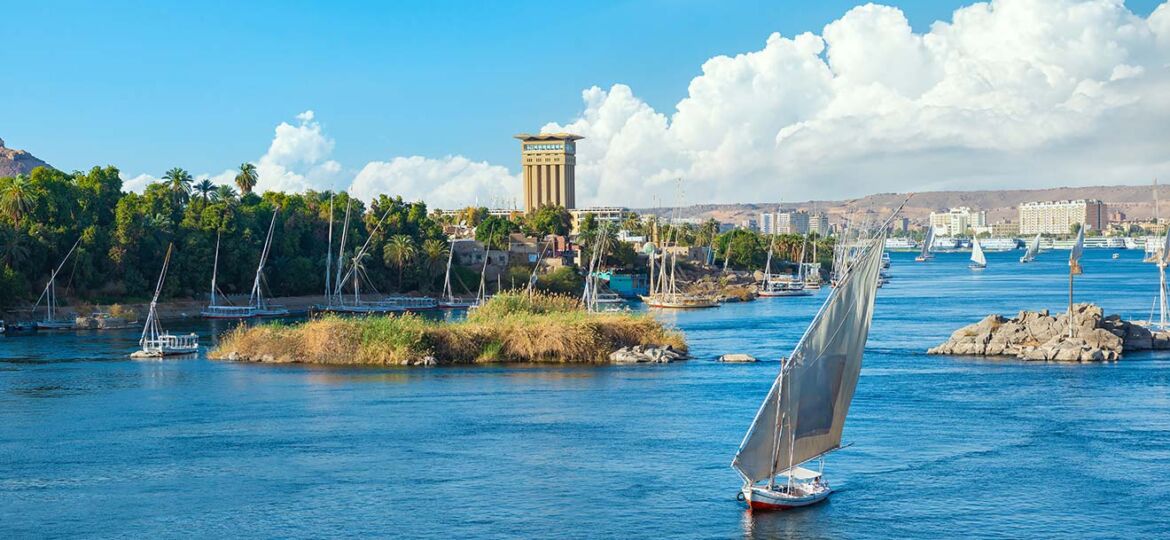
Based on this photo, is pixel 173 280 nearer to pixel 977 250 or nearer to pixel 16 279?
pixel 16 279

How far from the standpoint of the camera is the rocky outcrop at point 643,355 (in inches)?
1932

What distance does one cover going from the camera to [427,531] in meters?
23.4

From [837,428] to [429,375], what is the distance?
75.8 feet

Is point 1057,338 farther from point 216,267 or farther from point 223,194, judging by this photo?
point 223,194

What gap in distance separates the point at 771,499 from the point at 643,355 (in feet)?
84.5

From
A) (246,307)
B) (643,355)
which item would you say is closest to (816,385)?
(643,355)

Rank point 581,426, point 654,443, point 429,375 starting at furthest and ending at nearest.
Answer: point 429,375, point 581,426, point 654,443

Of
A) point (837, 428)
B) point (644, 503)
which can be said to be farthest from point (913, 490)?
point (644, 503)

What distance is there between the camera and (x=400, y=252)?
102m

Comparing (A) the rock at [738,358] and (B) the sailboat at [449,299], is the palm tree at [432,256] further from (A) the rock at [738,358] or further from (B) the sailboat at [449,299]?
(A) the rock at [738,358]

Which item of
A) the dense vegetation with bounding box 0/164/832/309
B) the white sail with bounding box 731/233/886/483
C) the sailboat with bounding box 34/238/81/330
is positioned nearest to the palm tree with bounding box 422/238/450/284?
the dense vegetation with bounding box 0/164/832/309

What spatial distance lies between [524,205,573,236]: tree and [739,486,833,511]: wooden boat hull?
10521cm

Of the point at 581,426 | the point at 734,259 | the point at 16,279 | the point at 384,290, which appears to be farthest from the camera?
the point at 734,259

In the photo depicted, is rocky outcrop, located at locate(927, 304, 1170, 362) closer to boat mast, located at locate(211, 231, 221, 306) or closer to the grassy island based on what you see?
the grassy island
